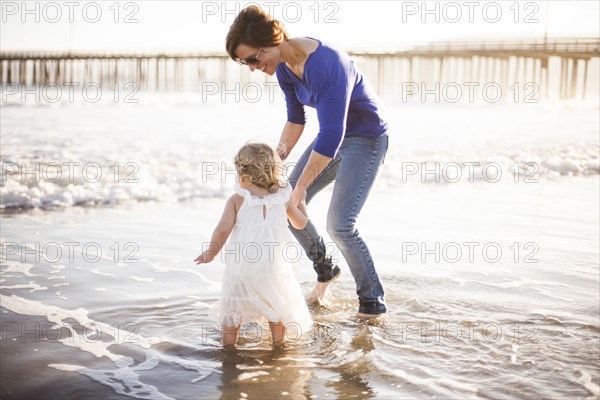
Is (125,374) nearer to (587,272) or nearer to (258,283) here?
(258,283)

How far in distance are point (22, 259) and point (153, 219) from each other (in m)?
1.90

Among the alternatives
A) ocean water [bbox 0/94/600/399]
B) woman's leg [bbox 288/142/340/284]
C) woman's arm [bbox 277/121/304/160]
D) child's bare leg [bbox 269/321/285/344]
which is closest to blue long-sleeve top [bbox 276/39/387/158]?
woman's arm [bbox 277/121/304/160]

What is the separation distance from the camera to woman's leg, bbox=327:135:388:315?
154 inches

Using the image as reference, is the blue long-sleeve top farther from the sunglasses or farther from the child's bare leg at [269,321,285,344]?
the child's bare leg at [269,321,285,344]

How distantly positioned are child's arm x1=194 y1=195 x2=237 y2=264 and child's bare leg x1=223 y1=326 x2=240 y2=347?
1.26ft

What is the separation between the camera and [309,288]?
473cm

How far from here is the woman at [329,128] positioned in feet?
11.0

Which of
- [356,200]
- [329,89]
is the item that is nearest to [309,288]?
[356,200]

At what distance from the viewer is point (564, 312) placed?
4.09m

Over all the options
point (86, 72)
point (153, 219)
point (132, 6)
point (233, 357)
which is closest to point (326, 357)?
point (233, 357)

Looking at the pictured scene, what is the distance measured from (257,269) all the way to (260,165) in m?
0.53

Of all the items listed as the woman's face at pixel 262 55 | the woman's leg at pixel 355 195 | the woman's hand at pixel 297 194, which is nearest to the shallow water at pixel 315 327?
the woman's leg at pixel 355 195

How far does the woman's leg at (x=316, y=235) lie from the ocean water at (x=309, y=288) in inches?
9.0

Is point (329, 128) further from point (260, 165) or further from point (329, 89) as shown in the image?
point (260, 165)
